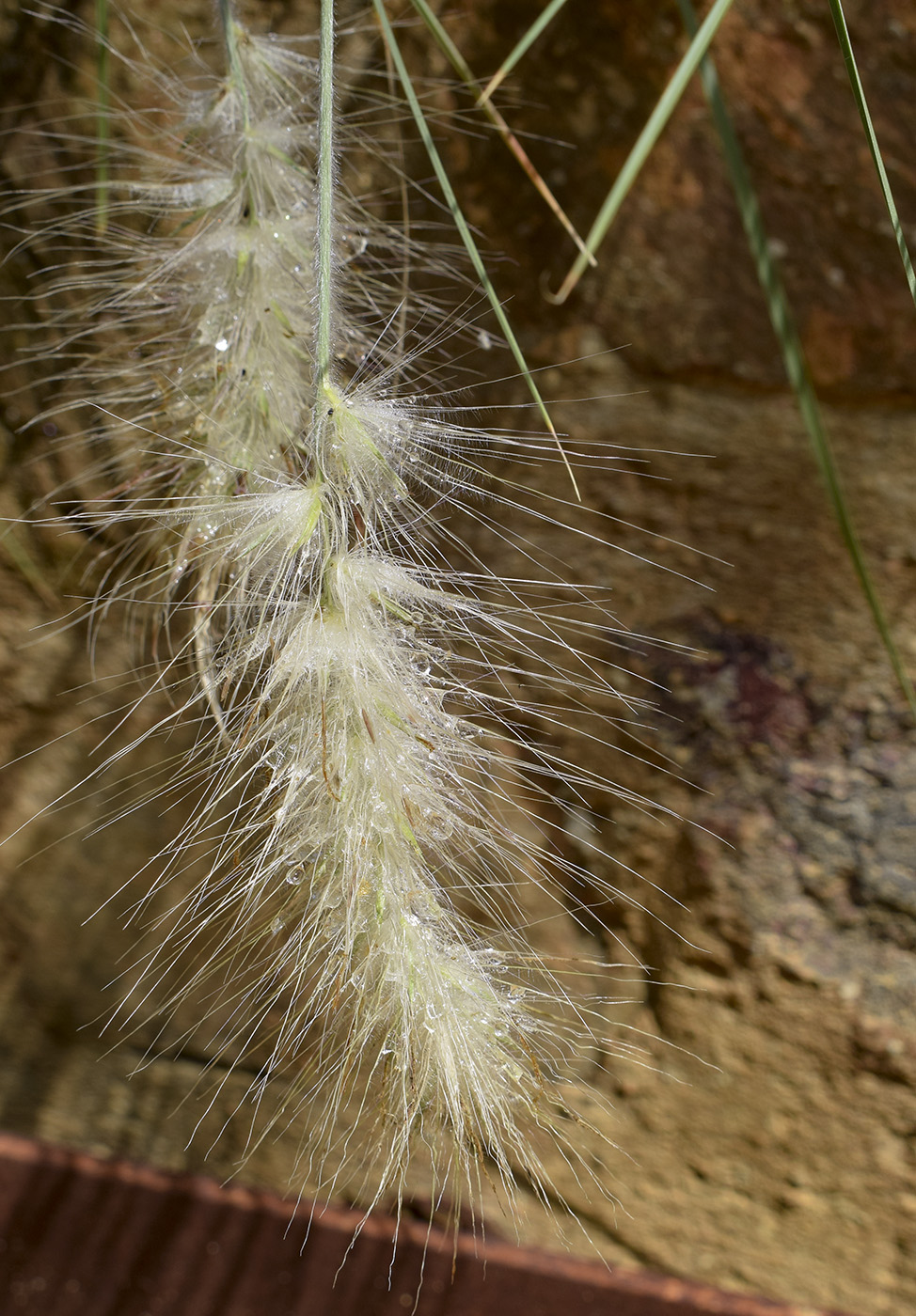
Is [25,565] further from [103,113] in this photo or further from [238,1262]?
[238,1262]

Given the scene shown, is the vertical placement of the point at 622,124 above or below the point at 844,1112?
above

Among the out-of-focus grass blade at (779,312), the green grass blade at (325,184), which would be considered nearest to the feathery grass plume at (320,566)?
the green grass blade at (325,184)

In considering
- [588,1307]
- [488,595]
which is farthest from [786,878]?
[588,1307]

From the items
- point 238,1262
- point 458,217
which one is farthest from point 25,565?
point 238,1262

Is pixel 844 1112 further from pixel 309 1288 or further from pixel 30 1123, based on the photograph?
pixel 30 1123

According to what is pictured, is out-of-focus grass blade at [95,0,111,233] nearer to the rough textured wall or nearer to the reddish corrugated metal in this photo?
the rough textured wall

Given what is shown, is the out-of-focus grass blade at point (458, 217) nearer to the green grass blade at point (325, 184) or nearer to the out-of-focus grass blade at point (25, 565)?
the green grass blade at point (325, 184)
